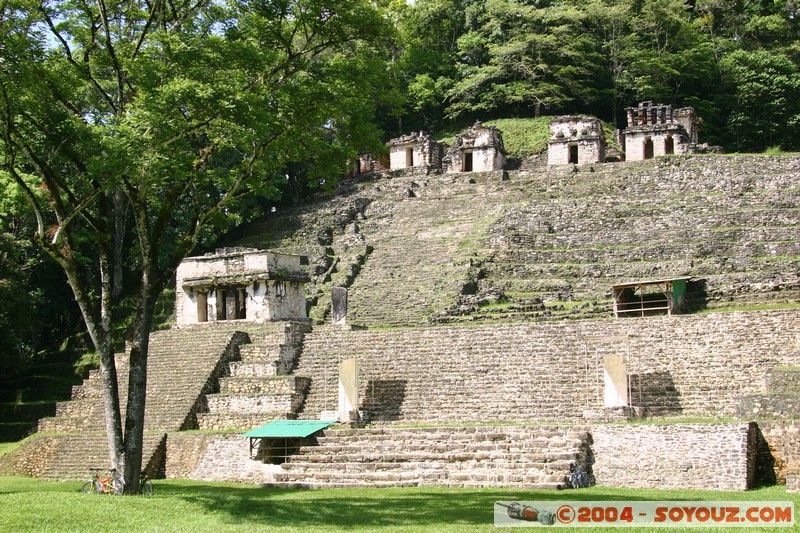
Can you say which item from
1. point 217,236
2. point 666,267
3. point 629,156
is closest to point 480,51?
point 629,156

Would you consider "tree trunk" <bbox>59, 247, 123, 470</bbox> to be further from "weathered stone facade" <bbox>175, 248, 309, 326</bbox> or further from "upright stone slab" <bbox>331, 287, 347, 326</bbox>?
"upright stone slab" <bbox>331, 287, 347, 326</bbox>

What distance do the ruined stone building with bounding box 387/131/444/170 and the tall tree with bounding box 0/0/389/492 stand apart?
2445 cm

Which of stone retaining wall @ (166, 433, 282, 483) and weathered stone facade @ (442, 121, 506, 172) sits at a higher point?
weathered stone facade @ (442, 121, 506, 172)

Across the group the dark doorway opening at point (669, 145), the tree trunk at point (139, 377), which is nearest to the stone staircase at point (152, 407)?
the tree trunk at point (139, 377)

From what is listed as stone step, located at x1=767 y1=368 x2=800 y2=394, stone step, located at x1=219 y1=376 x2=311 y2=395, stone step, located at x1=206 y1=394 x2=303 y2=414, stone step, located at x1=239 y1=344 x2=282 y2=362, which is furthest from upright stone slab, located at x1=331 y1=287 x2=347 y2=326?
stone step, located at x1=767 y1=368 x2=800 y2=394

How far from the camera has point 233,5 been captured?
17.2 meters

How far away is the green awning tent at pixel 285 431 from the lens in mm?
20406

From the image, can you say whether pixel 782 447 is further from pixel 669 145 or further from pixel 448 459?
pixel 669 145

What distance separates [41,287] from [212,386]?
12769 mm

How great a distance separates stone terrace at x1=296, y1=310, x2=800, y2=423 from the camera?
2073 centimetres

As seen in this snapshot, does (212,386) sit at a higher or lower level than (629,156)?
lower

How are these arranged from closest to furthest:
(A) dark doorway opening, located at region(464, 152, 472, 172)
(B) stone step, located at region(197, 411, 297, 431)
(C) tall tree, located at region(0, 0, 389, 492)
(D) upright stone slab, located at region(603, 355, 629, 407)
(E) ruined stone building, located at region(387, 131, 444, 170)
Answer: (C) tall tree, located at region(0, 0, 389, 492) < (D) upright stone slab, located at region(603, 355, 629, 407) < (B) stone step, located at region(197, 411, 297, 431) < (A) dark doorway opening, located at region(464, 152, 472, 172) < (E) ruined stone building, located at region(387, 131, 444, 170)

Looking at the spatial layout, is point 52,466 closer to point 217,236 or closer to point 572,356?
point 572,356

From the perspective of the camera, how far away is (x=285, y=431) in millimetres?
20656
